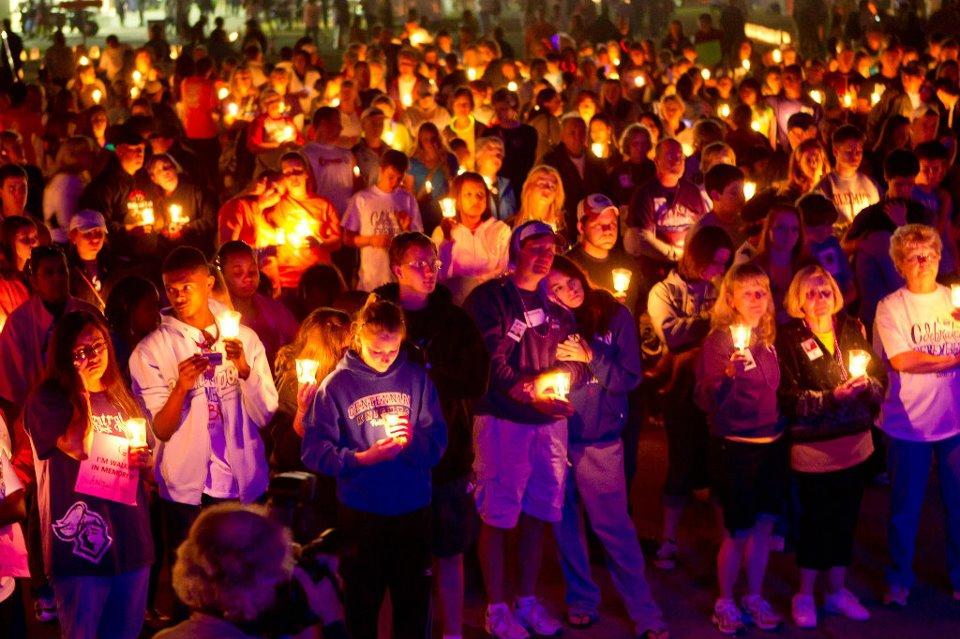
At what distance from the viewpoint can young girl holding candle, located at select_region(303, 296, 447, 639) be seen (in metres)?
5.38

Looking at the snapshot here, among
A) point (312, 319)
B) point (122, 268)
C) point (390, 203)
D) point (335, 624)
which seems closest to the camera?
point (335, 624)

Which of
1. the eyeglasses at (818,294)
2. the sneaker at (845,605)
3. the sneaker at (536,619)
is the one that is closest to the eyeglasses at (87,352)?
the sneaker at (536,619)

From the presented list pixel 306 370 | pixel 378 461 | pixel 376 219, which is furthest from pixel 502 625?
pixel 376 219

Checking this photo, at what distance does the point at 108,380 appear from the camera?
5.29 meters

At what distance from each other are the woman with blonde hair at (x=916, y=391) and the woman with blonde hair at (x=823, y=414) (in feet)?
0.81

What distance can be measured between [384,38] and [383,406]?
50.7 feet

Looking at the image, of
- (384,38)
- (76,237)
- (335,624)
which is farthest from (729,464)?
(384,38)

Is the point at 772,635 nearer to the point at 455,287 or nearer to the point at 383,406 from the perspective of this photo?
the point at 383,406

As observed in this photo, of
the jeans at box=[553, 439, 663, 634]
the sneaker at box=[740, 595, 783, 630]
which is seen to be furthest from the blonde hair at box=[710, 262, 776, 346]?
the sneaker at box=[740, 595, 783, 630]

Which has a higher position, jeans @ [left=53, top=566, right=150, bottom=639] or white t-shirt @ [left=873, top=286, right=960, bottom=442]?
white t-shirt @ [left=873, top=286, right=960, bottom=442]

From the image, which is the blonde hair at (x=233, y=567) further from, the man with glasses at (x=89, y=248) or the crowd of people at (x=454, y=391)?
the man with glasses at (x=89, y=248)

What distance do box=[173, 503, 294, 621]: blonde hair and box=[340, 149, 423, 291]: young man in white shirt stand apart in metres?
5.66

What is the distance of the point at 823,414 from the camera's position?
247 inches

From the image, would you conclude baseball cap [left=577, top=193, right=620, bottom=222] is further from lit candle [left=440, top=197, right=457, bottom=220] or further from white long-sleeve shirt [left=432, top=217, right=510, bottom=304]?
lit candle [left=440, top=197, right=457, bottom=220]
